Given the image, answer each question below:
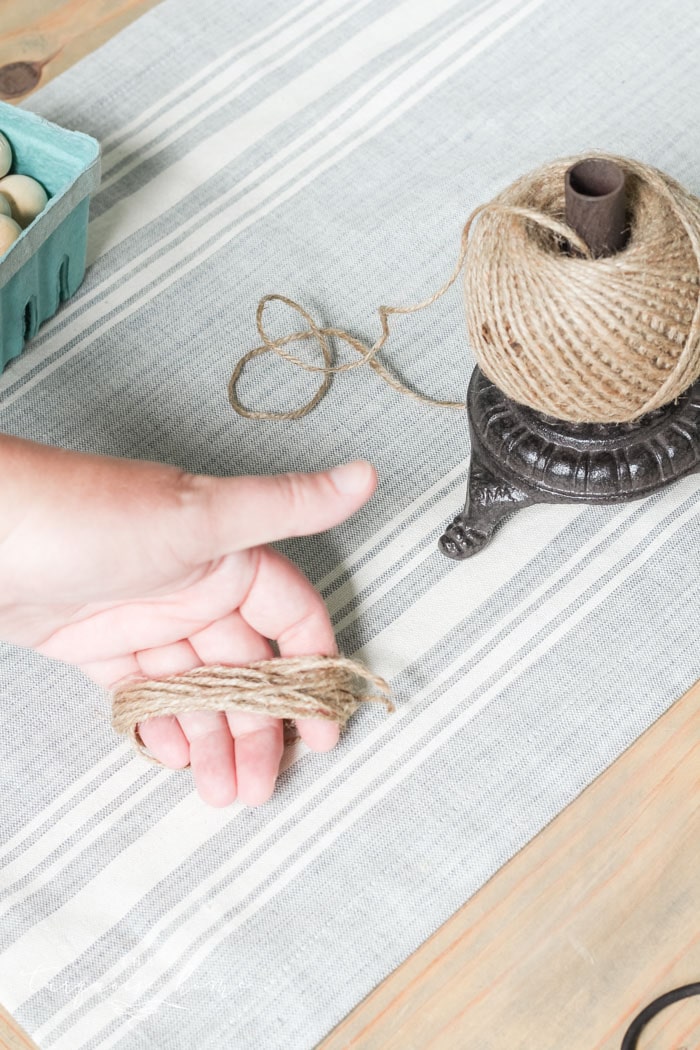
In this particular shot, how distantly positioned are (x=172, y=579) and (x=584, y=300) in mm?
290

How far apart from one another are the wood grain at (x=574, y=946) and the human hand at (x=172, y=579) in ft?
0.49

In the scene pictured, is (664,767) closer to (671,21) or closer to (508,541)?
(508,541)

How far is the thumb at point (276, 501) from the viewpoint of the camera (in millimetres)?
650

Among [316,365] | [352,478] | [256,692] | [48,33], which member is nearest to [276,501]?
[352,478]

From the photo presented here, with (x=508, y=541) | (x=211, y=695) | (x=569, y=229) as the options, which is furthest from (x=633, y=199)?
(x=211, y=695)

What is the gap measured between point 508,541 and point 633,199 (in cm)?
27

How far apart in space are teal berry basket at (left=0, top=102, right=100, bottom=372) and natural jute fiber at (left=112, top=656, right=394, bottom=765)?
31 cm

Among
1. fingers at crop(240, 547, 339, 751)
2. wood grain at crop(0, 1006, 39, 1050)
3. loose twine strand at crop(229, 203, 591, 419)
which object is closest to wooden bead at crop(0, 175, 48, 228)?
loose twine strand at crop(229, 203, 591, 419)

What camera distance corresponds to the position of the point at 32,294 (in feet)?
2.88

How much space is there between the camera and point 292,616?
0.75m

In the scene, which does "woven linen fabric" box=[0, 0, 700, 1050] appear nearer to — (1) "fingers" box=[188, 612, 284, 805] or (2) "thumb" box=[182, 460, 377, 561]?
(1) "fingers" box=[188, 612, 284, 805]

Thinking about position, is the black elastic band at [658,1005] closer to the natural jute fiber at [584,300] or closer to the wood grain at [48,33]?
the natural jute fiber at [584,300]

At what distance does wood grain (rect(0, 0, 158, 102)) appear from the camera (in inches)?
41.6

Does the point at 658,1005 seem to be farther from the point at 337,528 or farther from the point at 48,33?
the point at 48,33
